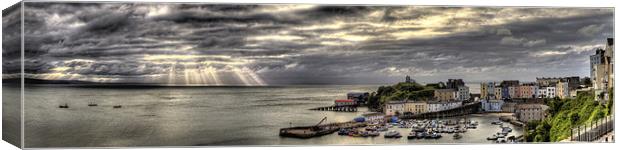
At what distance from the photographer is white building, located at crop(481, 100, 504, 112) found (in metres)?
15.5

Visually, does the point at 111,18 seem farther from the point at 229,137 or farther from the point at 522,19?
the point at 522,19

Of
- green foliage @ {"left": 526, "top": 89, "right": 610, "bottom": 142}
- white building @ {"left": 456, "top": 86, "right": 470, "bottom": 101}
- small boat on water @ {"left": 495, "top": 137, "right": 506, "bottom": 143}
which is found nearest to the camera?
white building @ {"left": 456, "top": 86, "right": 470, "bottom": 101}

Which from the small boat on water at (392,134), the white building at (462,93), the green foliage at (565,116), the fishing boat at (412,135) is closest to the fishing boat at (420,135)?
the fishing boat at (412,135)

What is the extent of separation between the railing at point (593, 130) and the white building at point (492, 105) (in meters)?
1.12

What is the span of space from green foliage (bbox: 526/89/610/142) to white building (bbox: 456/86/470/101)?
3.31ft

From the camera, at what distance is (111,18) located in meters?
14.1

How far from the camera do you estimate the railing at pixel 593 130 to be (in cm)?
1571

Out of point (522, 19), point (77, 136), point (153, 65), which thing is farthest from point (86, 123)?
point (522, 19)

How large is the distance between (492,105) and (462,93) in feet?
1.63

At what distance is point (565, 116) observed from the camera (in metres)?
15.7

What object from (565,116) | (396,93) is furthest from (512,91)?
(396,93)

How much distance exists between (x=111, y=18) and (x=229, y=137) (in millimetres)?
2099

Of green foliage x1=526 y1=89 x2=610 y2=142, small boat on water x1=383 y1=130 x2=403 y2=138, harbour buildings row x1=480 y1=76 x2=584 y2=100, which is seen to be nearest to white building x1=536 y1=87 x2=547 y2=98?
harbour buildings row x1=480 y1=76 x2=584 y2=100

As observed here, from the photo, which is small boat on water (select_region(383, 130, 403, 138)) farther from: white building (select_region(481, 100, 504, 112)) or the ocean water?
white building (select_region(481, 100, 504, 112))
